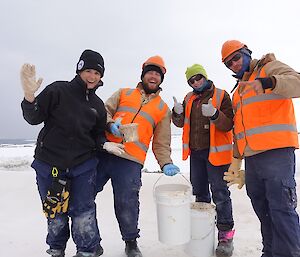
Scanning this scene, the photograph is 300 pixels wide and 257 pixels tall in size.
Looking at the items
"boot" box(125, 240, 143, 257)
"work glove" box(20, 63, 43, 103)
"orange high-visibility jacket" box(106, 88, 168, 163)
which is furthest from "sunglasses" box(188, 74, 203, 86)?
"boot" box(125, 240, 143, 257)

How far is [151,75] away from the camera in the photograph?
318 centimetres

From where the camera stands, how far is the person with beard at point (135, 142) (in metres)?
2.95

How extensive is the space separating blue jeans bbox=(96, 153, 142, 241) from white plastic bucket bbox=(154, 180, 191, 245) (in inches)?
12.1

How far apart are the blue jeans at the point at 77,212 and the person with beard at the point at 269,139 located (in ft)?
4.64

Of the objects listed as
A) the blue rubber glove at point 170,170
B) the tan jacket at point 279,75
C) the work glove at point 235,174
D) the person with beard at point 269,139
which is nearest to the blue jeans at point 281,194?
the person with beard at point 269,139

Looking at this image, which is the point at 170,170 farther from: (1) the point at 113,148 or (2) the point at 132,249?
(2) the point at 132,249

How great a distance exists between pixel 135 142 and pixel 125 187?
1.46ft

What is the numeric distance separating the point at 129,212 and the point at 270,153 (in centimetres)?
139

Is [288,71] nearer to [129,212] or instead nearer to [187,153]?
[187,153]

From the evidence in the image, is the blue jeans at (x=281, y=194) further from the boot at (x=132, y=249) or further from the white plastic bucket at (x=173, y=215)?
the boot at (x=132, y=249)

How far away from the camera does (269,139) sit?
96.3 inches

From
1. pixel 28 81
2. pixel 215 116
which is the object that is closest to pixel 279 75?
pixel 215 116

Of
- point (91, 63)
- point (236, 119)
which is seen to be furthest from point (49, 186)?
point (236, 119)

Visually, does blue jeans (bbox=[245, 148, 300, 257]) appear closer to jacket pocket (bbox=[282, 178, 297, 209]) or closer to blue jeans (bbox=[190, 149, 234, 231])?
jacket pocket (bbox=[282, 178, 297, 209])
